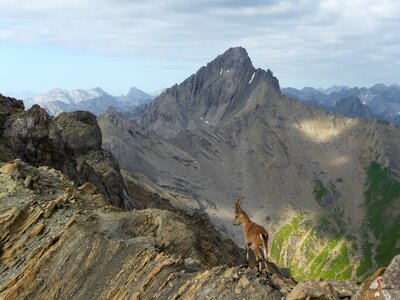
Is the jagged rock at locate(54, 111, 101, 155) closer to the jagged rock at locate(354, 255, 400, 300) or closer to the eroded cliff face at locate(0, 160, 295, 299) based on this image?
the eroded cliff face at locate(0, 160, 295, 299)

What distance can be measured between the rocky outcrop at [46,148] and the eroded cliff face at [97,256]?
20769 millimetres

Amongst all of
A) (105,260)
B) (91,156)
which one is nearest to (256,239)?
(105,260)

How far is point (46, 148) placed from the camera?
5934cm

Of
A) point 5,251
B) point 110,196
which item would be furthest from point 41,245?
point 110,196

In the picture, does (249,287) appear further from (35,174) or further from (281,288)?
(35,174)

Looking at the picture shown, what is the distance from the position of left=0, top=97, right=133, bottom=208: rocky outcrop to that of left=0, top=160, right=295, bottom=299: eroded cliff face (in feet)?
68.1

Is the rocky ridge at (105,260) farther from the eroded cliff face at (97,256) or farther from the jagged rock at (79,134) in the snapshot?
the jagged rock at (79,134)

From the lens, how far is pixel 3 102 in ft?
215

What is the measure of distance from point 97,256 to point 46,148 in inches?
1472

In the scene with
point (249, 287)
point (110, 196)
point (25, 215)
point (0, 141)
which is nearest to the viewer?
point (249, 287)

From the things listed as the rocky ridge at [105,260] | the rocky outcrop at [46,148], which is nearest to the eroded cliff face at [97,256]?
the rocky ridge at [105,260]

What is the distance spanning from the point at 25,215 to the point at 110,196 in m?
42.0

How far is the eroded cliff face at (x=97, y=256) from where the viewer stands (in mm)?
21322

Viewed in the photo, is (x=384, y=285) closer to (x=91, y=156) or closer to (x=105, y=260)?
(x=105, y=260)
